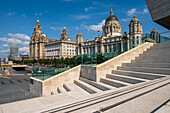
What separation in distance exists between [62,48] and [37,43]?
4060cm

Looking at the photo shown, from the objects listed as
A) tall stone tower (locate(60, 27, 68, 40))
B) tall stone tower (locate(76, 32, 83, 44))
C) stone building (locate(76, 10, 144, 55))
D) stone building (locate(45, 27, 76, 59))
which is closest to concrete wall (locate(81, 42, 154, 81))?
stone building (locate(76, 10, 144, 55))

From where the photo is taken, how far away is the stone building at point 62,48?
10069cm

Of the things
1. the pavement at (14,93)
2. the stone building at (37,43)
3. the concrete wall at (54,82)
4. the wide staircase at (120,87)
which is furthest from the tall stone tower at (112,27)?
the concrete wall at (54,82)

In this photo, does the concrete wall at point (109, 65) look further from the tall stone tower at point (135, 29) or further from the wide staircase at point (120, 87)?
the tall stone tower at point (135, 29)

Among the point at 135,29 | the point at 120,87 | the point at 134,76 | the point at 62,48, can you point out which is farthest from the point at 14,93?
the point at 62,48

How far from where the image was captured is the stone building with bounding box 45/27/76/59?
10069 cm

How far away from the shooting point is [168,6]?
9.59 meters

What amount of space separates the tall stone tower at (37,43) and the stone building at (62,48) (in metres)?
6.72

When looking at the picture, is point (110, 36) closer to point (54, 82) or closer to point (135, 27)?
point (135, 27)

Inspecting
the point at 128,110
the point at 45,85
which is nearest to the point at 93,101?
the point at 128,110

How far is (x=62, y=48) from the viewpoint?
99.6 meters

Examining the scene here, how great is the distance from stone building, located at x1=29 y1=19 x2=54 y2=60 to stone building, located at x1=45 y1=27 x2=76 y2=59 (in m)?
6.70

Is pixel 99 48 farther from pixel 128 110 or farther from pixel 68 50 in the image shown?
pixel 128 110

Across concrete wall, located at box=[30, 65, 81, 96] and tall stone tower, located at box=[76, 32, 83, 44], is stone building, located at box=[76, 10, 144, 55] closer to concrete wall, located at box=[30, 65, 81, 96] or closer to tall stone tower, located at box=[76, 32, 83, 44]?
tall stone tower, located at box=[76, 32, 83, 44]
